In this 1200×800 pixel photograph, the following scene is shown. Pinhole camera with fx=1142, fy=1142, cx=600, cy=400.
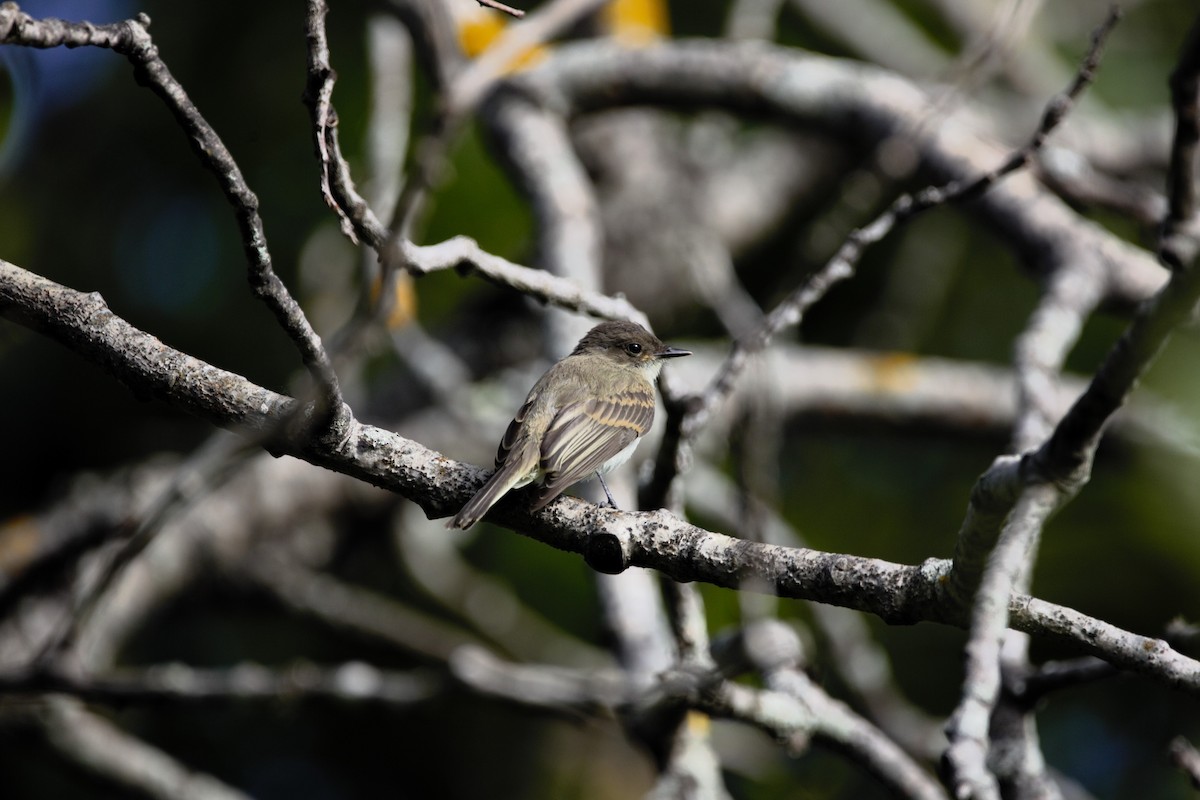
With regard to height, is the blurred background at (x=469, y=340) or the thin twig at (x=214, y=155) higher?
the blurred background at (x=469, y=340)

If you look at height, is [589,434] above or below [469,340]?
below

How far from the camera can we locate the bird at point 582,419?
3045mm

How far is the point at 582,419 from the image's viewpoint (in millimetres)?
3898

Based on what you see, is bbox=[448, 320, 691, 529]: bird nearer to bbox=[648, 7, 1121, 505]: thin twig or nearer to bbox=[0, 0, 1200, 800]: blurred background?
bbox=[648, 7, 1121, 505]: thin twig

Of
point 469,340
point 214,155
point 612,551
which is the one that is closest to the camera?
point 214,155

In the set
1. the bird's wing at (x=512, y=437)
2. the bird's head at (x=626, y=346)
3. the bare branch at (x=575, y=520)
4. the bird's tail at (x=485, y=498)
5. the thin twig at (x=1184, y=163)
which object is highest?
the bird's head at (x=626, y=346)

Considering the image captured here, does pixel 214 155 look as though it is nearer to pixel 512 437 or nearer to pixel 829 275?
pixel 512 437

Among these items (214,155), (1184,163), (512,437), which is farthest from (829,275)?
(214,155)

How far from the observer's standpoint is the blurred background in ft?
20.8

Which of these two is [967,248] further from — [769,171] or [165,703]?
[165,703]

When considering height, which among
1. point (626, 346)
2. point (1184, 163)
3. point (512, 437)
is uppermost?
point (626, 346)

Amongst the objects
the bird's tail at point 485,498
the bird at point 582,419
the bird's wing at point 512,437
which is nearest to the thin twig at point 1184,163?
the bird at point 582,419

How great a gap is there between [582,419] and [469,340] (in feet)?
11.8

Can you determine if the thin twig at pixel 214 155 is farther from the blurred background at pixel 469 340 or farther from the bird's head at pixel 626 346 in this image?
the blurred background at pixel 469 340
